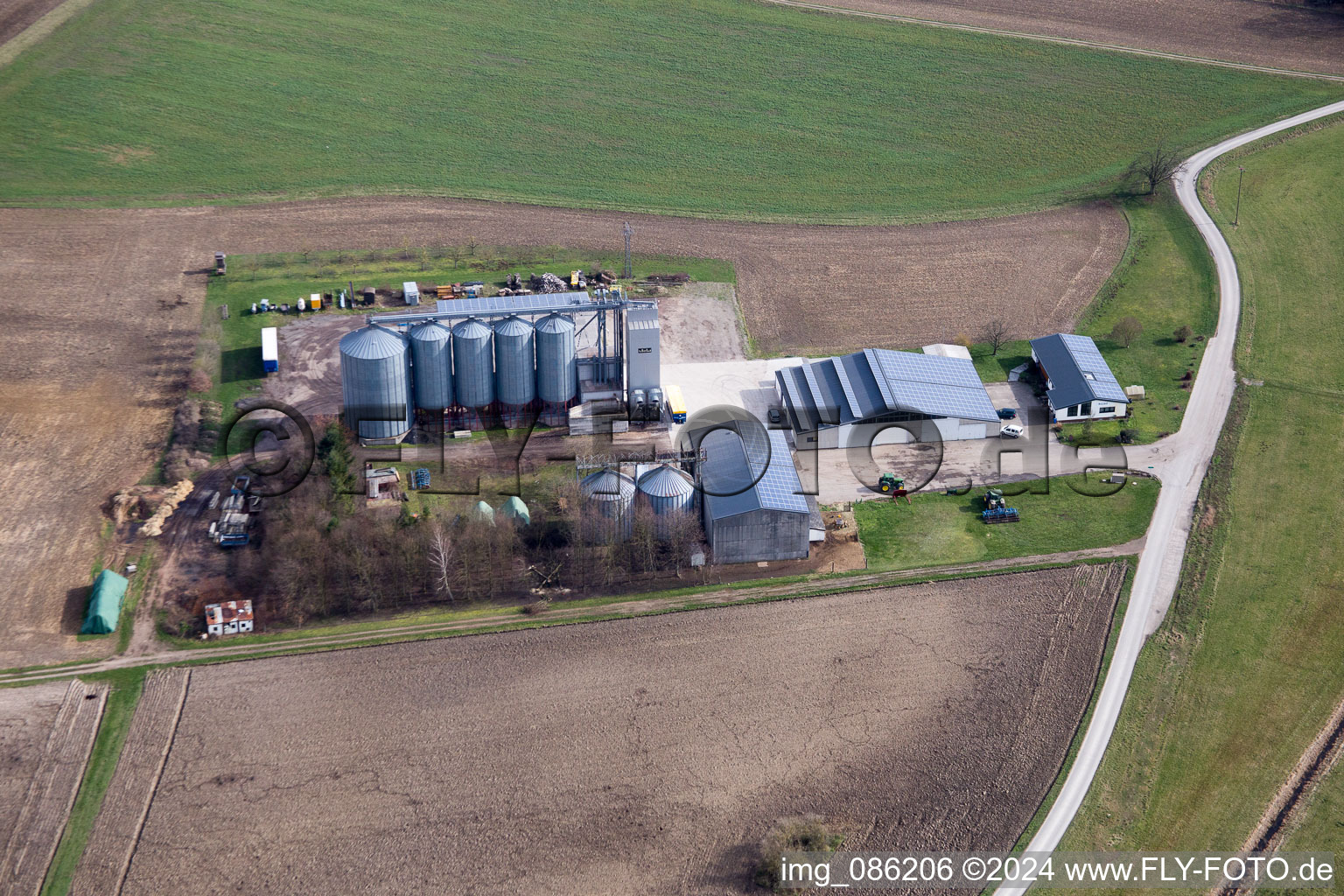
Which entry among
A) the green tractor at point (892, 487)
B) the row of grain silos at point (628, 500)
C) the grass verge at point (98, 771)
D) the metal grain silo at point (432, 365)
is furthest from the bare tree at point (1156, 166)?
the grass verge at point (98, 771)

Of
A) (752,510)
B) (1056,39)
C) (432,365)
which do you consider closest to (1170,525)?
(752,510)

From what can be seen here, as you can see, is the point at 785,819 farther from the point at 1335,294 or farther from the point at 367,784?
the point at 1335,294

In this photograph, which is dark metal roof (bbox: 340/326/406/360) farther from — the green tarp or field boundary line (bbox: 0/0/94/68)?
field boundary line (bbox: 0/0/94/68)

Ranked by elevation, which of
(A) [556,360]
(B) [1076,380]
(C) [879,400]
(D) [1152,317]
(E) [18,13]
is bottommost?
(C) [879,400]

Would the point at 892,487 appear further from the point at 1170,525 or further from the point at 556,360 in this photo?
the point at 556,360

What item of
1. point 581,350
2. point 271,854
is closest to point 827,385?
point 581,350

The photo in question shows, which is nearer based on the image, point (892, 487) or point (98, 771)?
point (98, 771)
